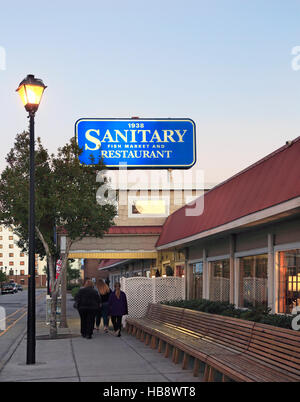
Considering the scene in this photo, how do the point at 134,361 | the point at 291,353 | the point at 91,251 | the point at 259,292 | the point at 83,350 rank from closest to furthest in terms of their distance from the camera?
the point at 291,353 < the point at 134,361 < the point at 83,350 < the point at 259,292 < the point at 91,251

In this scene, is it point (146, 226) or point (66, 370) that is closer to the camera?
point (66, 370)

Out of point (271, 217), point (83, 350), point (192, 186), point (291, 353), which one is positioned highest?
point (192, 186)

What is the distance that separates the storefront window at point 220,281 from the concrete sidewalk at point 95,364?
387 centimetres

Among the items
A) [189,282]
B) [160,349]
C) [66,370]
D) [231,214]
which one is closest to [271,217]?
[231,214]

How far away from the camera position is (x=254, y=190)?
1562 cm

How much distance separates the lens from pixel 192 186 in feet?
105

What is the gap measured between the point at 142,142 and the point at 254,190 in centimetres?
1366

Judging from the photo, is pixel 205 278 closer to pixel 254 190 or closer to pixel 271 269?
pixel 271 269

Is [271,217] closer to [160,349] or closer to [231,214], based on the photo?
[231,214]

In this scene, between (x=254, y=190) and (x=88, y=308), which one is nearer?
(x=254, y=190)

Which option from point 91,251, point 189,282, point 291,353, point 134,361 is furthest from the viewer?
point 91,251

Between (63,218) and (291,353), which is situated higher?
(63,218)

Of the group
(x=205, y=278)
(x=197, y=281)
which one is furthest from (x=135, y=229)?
(x=205, y=278)

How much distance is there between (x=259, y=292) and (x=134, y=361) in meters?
5.17
